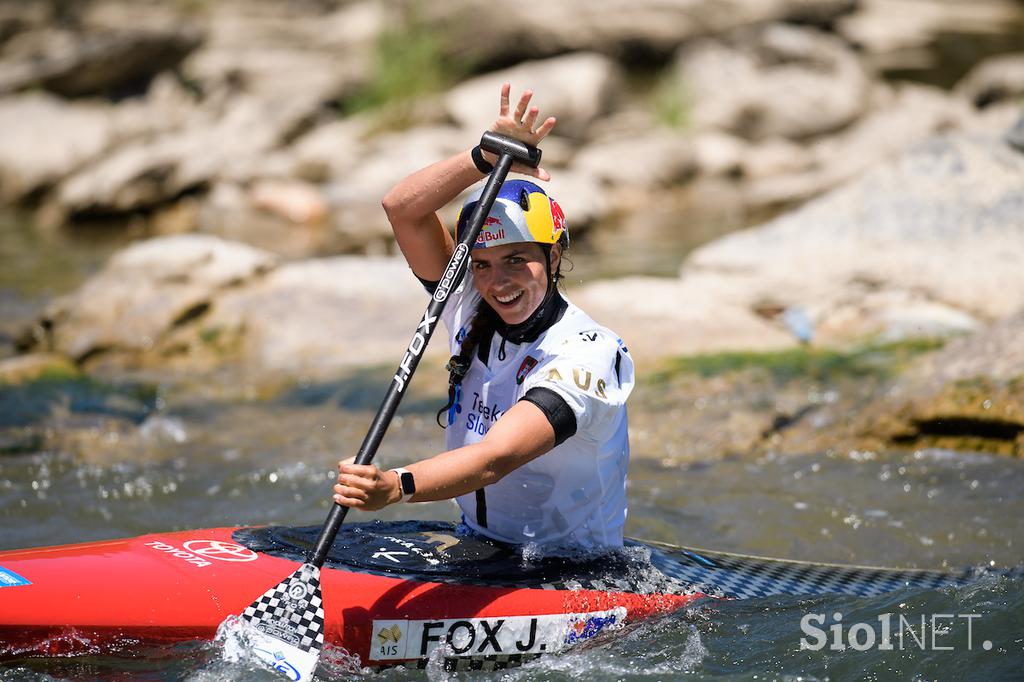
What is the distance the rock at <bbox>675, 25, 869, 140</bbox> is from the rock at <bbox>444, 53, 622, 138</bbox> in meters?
1.28

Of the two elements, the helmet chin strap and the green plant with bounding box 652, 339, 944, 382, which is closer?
the helmet chin strap

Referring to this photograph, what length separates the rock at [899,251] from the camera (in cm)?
852

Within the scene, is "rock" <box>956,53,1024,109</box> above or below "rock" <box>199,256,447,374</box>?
above

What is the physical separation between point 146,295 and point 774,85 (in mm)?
11212

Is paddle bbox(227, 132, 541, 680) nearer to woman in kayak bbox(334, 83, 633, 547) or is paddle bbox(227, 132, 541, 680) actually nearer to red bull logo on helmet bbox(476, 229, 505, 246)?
woman in kayak bbox(334, 83, 633, 547)

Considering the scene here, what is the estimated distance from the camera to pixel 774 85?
17562mm

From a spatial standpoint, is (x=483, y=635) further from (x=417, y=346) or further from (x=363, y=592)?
(x=417, y=346)

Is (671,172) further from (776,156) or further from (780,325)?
(780,325)

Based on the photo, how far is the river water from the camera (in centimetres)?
387

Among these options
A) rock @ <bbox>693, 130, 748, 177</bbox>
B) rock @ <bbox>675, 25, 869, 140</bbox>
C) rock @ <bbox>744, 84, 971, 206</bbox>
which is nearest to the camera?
rock @ <bbox>744, 84, 971, 206</bbox>

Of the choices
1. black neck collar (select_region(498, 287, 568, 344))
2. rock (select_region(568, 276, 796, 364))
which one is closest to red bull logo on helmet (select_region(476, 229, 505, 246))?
black neck collar (select_region(498, 287, 568, 344))

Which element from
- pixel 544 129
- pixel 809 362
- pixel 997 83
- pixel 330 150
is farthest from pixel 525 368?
pixel 997 83

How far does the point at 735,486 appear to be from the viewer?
629 centimetres

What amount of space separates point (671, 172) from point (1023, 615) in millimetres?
12400
